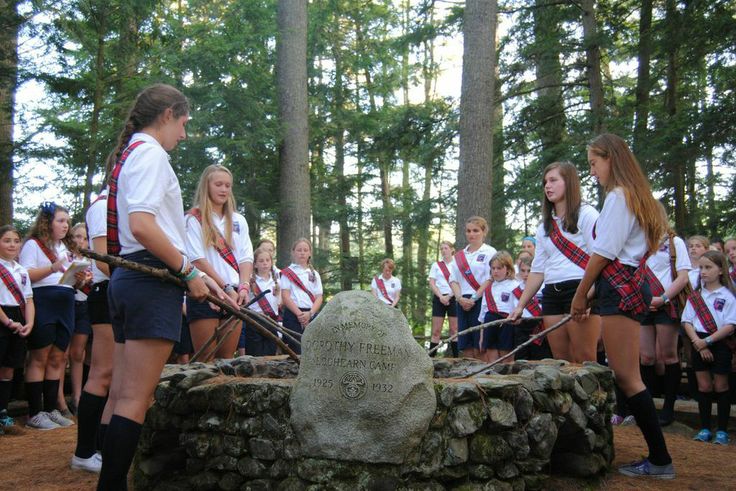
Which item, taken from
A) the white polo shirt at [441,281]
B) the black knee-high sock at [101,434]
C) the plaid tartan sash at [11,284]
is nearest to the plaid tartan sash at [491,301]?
the white polo shirt at [441,281]

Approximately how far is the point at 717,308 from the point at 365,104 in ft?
52.1

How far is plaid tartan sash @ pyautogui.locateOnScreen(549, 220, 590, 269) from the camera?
196 inches

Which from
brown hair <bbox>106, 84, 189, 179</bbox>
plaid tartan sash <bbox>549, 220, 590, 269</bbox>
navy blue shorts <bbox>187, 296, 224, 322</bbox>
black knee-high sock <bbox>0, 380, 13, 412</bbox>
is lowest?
black knee-high sock <bbox>0, 380, 13, 412</bbox>

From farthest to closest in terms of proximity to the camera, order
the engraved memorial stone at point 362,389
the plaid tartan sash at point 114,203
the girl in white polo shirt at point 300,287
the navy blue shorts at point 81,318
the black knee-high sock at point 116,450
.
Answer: the girl in white polo shirt at point 300,287, the navy blue shorts at point 81,318, the engraved memorial stone at point 362,389, the plaid tartan sash at point 114,203, the black knee-high sock at point 116,450

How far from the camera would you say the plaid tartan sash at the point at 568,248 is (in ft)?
16.3

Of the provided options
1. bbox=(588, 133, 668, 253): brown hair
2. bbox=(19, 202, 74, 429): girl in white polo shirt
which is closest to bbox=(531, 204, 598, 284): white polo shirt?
bbox=(588, 133, 668, 253): brown hair

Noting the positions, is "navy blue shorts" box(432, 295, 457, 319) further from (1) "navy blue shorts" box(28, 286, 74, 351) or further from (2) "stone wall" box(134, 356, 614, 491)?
(2) "stone wall" box(134, 356, 614, 491)

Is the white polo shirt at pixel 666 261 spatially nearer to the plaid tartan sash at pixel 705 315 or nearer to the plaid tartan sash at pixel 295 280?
the plaid tartan sash at pixel 705 315

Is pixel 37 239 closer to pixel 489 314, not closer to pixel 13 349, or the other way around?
pixel 13 349

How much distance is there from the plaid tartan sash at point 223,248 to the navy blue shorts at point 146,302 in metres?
1.96

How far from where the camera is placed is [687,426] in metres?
6.48

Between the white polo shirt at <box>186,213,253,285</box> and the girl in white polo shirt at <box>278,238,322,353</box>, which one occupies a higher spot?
the white polo shirt at <box>186,213,253,285</box>

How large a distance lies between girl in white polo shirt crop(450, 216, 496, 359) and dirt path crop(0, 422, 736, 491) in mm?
2610

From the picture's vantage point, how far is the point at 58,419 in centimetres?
675
